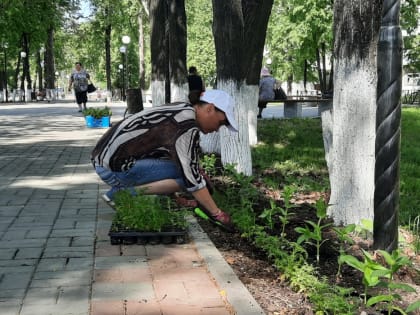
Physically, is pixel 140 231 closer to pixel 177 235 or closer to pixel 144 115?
pixel 177 235

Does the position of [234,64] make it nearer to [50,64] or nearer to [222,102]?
[222,102]

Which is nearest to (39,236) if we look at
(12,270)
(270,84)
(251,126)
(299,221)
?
(12,270)

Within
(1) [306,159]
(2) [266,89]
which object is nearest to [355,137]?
(1) [306,159]

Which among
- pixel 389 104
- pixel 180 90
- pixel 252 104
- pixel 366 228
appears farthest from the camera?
pixel 180 90

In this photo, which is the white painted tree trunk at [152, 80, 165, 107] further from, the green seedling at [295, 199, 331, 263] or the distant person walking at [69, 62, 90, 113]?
the green seedling at [295, 199, 331, 263]

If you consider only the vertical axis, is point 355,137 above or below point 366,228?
above

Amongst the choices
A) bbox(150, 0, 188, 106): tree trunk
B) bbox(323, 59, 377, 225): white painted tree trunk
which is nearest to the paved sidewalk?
bbox(323, 59, 377, 225): white painted tree trunk

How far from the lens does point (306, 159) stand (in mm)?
8695

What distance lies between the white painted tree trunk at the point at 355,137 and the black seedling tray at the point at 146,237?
1.25 meters

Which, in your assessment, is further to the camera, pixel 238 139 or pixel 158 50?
pixel 158 50

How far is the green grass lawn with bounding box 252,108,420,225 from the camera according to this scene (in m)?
6.36

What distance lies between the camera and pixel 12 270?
360 centimetres

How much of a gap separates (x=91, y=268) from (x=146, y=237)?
61 centimetres

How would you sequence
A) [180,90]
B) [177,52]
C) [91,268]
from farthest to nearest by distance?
1. [180,90]
2. [177,52]
3. [91,268]
